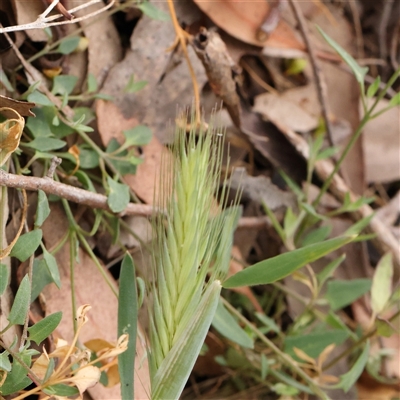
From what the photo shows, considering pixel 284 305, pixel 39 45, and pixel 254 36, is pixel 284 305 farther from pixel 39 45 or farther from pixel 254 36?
pixel 39 45

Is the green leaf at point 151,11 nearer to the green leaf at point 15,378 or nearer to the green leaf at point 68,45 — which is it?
the green leaf at point 68,45

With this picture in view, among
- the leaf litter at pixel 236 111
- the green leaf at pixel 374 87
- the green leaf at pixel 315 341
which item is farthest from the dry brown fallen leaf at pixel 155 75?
the green leaf at pixel 315 341

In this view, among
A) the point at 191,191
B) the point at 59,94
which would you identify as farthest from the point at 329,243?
the point at 59,94

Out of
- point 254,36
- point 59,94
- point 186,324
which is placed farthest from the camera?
point 254,36

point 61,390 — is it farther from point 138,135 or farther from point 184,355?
point 138,135

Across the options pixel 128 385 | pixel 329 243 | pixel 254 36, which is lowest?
pixel 128 385

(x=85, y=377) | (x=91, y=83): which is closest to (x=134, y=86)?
(x=91, y=83)
